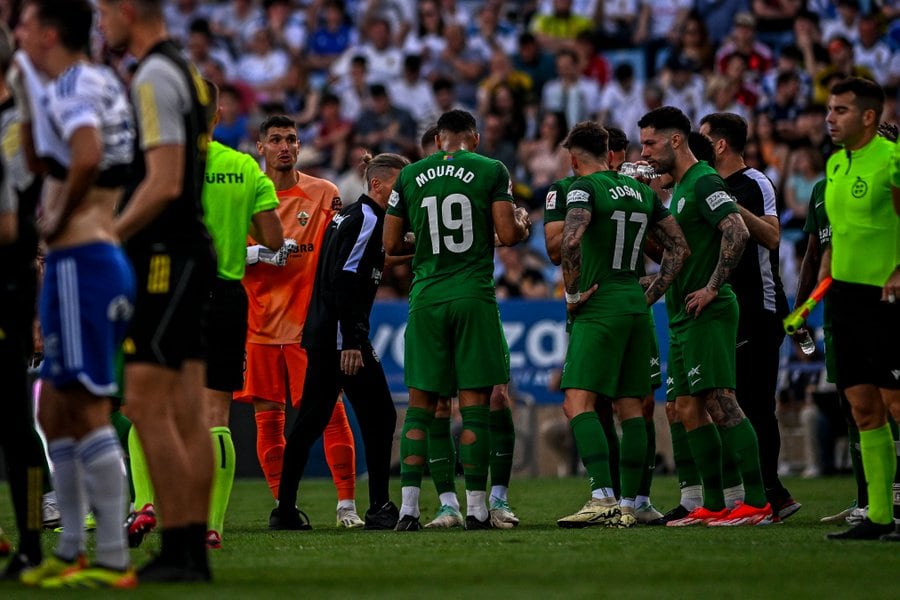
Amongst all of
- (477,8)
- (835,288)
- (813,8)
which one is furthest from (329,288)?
(477,8)

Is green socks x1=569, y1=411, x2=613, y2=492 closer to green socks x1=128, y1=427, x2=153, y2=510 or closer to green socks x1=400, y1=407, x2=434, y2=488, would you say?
green socks x1=400, y1=407, x2=434, y2=488

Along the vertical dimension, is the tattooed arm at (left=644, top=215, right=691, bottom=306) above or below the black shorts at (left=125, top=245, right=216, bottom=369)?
above

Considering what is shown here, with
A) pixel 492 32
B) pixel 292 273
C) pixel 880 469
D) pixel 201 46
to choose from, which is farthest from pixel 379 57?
pixel 880 469

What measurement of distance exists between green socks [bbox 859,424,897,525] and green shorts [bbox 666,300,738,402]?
5.07 feet

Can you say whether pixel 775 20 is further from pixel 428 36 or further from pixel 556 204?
pixel 556 204

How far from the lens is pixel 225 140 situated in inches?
856

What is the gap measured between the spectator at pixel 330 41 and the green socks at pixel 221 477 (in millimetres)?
16164

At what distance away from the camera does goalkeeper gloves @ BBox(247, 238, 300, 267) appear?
1016cm

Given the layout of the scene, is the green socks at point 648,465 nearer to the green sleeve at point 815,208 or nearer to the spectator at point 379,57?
the green sleeve at point 815,208

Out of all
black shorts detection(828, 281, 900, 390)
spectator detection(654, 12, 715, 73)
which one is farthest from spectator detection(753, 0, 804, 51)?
black shorts detection(828, 281, 900, 390)

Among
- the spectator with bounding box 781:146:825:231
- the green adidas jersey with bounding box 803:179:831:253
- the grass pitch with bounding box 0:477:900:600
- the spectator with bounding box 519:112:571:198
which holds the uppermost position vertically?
the spectator with bounding box 519:112:571:198

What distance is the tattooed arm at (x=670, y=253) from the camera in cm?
969

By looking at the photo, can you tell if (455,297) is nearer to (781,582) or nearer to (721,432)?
(721,432)

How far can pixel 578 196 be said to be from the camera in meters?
9.46
